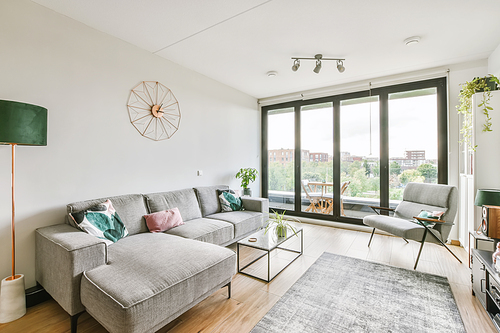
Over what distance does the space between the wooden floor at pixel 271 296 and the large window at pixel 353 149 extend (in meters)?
1.06

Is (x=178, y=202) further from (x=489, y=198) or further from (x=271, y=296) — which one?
(x=489, y=198)

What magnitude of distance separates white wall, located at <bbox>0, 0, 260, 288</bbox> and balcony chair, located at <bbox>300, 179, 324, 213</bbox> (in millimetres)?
2385

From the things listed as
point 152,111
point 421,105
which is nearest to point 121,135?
point 152,111


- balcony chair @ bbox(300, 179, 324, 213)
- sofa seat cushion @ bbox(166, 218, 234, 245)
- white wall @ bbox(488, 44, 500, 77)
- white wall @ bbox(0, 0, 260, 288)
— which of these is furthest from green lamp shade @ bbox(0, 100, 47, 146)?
white wall @ bbox(488, 44, 500, 77)

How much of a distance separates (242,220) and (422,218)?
220 centimetres

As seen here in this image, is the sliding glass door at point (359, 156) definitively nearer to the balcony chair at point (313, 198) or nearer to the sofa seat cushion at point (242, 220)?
the balcony chair at point (313, 198)

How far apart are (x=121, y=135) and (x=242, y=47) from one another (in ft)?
6.05

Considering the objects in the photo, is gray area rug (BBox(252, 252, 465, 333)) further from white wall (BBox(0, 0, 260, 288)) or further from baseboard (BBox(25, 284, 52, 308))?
white wall (BBox(0, 0, 260, 288))

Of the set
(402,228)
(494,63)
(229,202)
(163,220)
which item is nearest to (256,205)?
(229,202)

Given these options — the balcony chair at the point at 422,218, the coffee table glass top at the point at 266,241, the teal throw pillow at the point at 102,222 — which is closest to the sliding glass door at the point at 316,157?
the balcony chair at the point at 422,218

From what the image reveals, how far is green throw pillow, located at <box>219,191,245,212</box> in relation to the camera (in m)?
3.68

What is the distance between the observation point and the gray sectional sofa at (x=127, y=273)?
1423mm

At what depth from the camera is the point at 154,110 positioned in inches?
125

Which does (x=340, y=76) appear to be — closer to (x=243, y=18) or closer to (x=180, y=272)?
(x=243, y=18)
